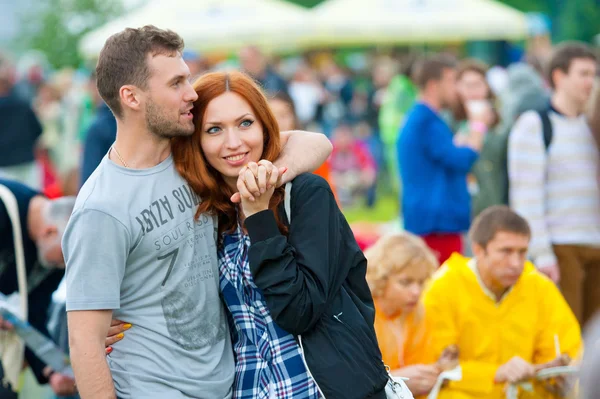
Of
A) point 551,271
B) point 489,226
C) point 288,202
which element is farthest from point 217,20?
point 288,202

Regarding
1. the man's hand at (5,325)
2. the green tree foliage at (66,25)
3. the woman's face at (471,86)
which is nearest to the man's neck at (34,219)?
the man's hand at (5,325)

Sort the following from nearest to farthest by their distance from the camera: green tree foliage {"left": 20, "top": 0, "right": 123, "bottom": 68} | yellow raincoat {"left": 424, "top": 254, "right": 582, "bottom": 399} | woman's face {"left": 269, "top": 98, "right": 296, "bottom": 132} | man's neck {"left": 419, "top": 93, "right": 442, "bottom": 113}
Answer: yellow raincoat {"left": 424, "top": 254, "right": 582, "bottom": 399}, woman's face {"left": 269, "top": 98, "right": 296, "bottom": 132}, man's neck {"left": 419, "top": 93, "right": 442, "bottom": 113}, green tree foliage {"left": 20, "top": 0, "right": 123, "bottom": 68}

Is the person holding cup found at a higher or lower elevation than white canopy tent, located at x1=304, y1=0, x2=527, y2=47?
lower

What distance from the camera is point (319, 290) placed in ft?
9.79

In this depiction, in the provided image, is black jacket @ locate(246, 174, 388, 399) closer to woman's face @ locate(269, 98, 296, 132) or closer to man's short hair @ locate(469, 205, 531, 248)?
man's short hair @ locate(469, 205, 531, 248)

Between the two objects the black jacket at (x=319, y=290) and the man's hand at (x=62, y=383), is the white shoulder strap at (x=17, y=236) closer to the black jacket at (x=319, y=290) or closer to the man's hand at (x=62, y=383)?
the man's hand at (x=62, y=383)

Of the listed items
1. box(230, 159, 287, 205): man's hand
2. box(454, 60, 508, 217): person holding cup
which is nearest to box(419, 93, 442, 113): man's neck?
box(454, 60, 508, 217): person holding cup

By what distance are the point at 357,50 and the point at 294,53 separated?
2.24 m

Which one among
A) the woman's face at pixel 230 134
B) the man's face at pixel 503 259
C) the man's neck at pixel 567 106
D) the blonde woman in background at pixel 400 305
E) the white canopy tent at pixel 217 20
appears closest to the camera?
the woman's face at pixel 230 134

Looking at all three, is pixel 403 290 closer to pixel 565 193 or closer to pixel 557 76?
pixel 565 193

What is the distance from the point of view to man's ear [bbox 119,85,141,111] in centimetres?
309

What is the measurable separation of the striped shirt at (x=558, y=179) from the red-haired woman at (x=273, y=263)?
3.35 m

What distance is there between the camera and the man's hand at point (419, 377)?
15.1ft

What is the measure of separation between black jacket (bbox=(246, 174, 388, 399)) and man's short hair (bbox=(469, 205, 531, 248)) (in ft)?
7.30
